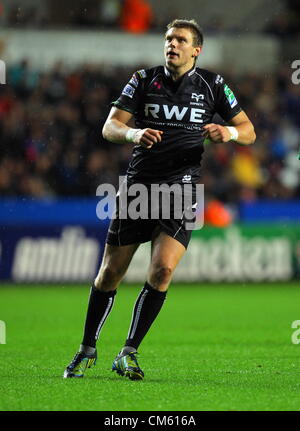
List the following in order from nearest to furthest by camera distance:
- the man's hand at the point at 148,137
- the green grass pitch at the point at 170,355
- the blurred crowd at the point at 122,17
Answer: the green grass pitch at the point at 170,355, the man's hand at the point at 148,137, the blurred crowd at the point at 122,17

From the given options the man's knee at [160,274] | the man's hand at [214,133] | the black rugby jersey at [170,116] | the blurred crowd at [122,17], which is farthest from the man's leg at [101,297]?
the blurred crowd at [122,17]

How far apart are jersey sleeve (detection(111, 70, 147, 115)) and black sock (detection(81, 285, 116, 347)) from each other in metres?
1.28

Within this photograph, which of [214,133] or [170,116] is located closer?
[214,133]

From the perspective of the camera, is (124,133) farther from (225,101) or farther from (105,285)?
(105,285)

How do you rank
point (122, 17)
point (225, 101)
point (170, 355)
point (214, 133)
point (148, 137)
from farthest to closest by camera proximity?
1. point (122, 17)
2. point (170, 355)
3. point (225, 101)
4. point (214, 133)
5. point (148, 137)

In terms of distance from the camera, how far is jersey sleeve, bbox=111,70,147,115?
6.71 metres

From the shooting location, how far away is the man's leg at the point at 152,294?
645 centimetres

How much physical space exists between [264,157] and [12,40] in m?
5.40

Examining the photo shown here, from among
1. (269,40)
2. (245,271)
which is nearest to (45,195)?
(245,271)

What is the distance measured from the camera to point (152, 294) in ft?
21.5

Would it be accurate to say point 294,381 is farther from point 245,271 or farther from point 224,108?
point 245,271

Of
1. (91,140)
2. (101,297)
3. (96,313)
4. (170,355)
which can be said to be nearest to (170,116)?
(101,297)

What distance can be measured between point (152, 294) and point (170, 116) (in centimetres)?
124

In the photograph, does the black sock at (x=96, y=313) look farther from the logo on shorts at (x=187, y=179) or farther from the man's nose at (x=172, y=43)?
the man's nose at (x=172, y=43)
